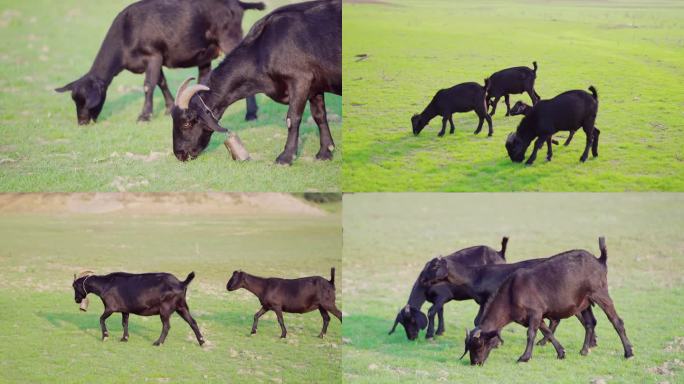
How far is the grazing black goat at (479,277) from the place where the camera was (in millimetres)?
8469

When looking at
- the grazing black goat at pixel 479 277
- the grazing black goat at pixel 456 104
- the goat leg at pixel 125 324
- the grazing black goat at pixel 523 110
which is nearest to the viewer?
the goat leg at pixel 125 324

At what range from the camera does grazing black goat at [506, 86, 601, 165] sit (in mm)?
9219

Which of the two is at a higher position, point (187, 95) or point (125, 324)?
point (187, 95)

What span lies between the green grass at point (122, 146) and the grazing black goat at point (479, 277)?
166cm

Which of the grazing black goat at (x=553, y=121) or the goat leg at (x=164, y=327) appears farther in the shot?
the grazing black goat at (x=553, y=121)

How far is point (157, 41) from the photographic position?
1108cm

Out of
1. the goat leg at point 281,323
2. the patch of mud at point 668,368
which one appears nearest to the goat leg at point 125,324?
the goat leg at point 281,323

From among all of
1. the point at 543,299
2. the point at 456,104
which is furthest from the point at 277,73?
the point at 543,299

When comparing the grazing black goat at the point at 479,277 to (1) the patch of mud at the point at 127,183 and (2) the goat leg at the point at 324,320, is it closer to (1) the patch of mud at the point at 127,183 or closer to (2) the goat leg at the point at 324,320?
(2) the goat leg at the point at 324,320

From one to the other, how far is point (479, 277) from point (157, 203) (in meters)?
3.81

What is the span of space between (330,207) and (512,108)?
7.80 ft

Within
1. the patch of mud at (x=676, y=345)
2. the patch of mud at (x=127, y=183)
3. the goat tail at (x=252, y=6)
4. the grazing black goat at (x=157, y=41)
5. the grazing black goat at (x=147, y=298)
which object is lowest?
the patch of mud at (x=676, y=345)

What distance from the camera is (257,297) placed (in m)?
9.18

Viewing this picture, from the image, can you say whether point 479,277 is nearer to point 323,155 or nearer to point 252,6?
point 323,155
